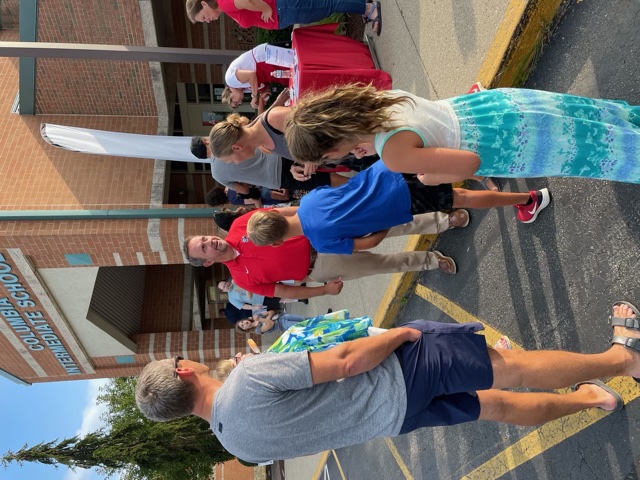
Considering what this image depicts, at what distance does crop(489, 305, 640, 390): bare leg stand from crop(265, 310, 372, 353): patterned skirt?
34.6 inches

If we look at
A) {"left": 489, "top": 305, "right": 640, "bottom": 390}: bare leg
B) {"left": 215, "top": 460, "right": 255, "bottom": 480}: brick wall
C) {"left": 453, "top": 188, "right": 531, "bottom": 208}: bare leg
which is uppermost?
{"left": 215, "top": 460, "right": 255, "bottom": 480}: brick wall

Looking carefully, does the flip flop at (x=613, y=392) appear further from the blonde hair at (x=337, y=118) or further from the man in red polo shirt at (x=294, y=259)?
the blonde hair at (x=337, y=118)

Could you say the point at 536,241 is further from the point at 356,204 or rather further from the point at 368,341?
the point at 368,341

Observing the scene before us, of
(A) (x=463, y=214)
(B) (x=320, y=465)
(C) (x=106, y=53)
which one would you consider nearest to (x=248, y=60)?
(C) (x=106, y=53)

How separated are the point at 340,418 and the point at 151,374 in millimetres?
1168

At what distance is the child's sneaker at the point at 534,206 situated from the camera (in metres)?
3.57

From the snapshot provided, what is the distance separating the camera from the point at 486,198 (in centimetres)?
366

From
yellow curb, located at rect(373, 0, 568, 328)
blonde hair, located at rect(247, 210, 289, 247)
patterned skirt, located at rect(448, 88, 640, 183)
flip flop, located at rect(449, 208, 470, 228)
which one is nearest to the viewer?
patterned skirt, located at rect(448, 88, 640, 183)

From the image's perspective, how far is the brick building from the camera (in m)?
7.05

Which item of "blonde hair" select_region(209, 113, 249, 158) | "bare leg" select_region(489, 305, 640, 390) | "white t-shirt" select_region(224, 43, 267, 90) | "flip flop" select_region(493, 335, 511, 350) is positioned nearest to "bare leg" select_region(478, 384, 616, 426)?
"bare leg" select_region(489, 305, 640, 390)

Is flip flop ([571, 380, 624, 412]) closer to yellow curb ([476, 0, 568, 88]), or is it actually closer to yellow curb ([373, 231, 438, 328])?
yellow curb ([373, 231, 438, 328])

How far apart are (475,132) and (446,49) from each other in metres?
2.44

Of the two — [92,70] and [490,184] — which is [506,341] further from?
[92,70]

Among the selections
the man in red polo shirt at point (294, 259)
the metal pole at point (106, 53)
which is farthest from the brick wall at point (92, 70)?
the man in red polo shirt at point (294, 259)
